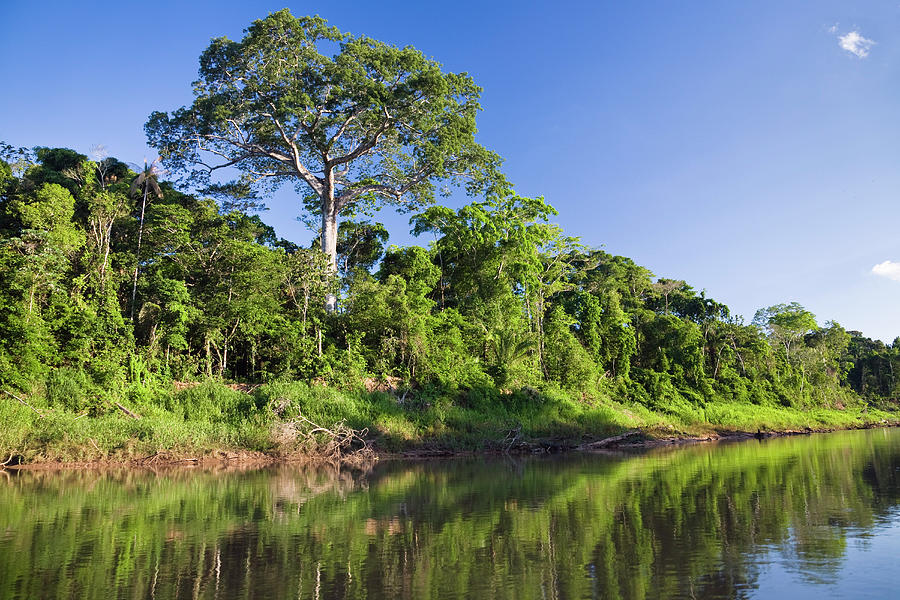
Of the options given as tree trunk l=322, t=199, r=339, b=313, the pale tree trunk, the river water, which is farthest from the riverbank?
the pale tree trunk

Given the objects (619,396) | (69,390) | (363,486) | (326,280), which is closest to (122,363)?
(69,390)

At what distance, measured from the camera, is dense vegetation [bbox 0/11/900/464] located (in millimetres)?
Answer: 20906

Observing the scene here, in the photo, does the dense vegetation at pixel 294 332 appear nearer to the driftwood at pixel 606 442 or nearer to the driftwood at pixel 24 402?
the driftwood at pixel 24 402

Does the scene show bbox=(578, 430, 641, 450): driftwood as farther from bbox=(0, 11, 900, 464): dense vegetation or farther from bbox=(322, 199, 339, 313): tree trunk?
bbox=(322, 199, 339, 313): tree trunk

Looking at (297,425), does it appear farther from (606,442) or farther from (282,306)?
(606,442)

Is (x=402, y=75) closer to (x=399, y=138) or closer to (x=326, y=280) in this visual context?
(x=399, y=138)

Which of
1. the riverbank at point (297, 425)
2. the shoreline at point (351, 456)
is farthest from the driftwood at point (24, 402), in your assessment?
the shoreline at point (351, 456)

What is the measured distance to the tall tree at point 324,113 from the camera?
27984 mm

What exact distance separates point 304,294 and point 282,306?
4.12ft

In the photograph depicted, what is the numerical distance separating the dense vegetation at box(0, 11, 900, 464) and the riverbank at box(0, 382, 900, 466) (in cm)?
11

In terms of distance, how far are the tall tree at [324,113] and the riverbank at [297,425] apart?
762 cm

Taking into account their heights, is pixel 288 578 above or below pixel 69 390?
below

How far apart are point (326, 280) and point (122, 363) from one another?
10.0 meters

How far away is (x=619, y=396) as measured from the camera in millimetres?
37969
